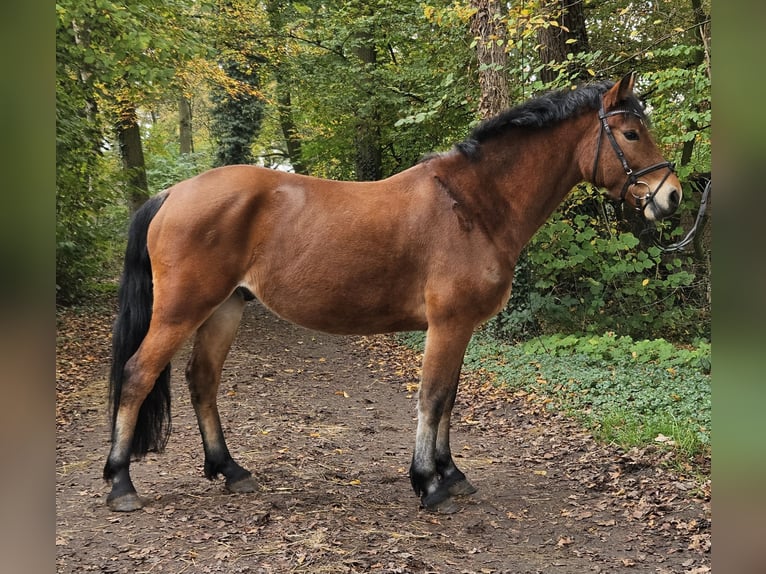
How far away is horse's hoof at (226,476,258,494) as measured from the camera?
13.7ft

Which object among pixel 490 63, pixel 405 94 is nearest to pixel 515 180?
pixel 490 63

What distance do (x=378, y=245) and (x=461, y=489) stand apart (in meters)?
1.85

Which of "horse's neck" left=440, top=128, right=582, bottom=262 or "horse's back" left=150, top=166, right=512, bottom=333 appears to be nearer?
"horse's back" left=150, top=166, right=512, bottom=333

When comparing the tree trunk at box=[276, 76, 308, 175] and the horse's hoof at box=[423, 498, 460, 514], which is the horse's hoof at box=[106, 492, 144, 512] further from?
the tree trunk at box=[276, 76, 308, 175]

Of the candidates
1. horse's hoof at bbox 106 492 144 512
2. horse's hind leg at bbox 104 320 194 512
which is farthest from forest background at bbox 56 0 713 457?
horse's hoof at bbox 106 492 144 512

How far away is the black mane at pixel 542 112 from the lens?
4.07m

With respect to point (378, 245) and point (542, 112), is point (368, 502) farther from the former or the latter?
point (542, 112)

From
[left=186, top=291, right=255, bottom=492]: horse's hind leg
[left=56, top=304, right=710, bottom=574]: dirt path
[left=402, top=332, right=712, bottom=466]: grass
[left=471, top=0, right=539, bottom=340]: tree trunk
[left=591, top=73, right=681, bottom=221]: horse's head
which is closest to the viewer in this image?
[left=56, top=304, right=710, bottom=574]: dirt path

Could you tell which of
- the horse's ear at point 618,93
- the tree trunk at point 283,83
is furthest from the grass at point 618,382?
the tree trunk at point 283,83

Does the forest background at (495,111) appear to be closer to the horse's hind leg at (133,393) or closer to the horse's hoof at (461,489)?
the horse's hoof at (461,489)

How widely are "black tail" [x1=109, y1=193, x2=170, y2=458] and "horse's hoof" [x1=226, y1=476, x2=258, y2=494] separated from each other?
55cm

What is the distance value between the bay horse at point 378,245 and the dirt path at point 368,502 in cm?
32
